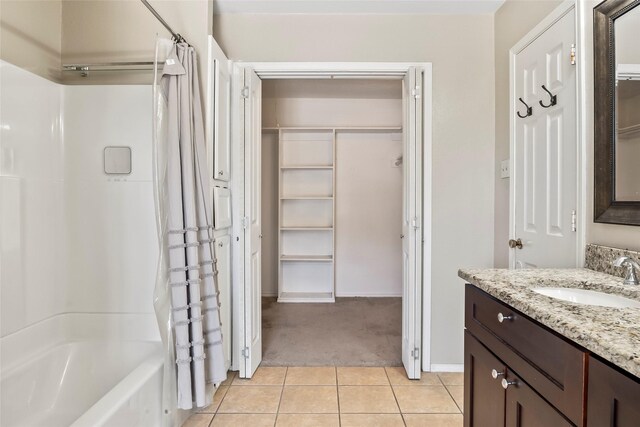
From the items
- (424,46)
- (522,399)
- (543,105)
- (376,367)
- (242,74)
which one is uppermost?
(424,46)

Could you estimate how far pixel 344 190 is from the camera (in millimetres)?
4250

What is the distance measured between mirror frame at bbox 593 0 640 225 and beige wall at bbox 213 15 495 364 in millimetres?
936

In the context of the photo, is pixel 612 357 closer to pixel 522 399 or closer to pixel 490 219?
pixel 522 399

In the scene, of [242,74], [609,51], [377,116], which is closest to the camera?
[609,51]

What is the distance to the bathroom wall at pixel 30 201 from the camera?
1.60 metres

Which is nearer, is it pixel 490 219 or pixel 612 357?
pixel 612 357

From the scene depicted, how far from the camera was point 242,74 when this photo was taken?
2.27 m

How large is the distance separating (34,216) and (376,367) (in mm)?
2345

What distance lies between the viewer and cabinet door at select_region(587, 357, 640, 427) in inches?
23.8

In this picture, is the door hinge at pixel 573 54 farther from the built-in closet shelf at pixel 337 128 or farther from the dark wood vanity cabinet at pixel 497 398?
the built-in closet shelf at pixel 337 128

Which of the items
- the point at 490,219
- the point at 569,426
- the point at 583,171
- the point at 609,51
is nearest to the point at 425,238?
the point at 490,219

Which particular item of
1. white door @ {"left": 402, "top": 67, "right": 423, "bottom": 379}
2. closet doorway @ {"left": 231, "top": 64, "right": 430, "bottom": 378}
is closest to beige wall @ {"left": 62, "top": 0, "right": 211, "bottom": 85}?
white door @ {"left": 402, "top": 67, "right": 423, "bottom": 379}

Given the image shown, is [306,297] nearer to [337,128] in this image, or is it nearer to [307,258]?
[307,258]

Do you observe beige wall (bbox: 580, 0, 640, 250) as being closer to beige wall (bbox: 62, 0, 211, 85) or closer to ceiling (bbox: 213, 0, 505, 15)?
ceiling (bbox: 213, 0, 505, 15)
